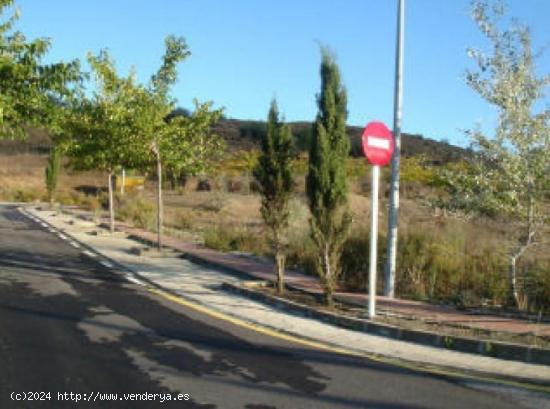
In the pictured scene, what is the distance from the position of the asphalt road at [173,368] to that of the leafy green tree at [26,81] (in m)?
4.18

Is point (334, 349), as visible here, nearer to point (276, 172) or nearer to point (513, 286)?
point (513, 286)

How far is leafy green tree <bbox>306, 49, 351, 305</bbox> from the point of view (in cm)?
1230

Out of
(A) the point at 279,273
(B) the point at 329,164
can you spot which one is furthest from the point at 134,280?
(B) the point at 329,164

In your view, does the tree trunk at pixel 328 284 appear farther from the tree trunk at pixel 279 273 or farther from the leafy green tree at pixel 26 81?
the leafy green tree at pixel 26 81

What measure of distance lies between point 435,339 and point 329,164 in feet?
13.3

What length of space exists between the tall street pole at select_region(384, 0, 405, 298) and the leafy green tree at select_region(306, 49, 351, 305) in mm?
821

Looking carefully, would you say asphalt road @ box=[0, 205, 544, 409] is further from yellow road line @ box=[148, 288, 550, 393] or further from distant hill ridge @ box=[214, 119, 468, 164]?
distant hill ridge @ box=[214, 119, 468, 164]

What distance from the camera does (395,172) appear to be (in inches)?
508

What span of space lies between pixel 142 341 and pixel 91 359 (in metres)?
1.14

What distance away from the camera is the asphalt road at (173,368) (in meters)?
6.78

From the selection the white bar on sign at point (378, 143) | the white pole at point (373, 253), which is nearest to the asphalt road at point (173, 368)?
the white pole at point (373, 253)

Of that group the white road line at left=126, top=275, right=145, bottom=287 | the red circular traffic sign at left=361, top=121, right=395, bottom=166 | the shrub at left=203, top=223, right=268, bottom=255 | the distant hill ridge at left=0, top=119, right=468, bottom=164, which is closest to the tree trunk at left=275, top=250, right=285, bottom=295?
the white road line at left=126, top=275, right=145, bottom=287

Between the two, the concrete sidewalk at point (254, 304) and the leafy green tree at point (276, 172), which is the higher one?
the leafy green tree at point (276, 172)

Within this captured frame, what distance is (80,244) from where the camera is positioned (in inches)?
921
